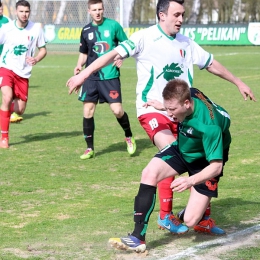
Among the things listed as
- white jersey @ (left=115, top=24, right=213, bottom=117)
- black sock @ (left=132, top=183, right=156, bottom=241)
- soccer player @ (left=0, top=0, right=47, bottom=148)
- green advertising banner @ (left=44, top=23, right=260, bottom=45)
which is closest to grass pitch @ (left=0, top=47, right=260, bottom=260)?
black sock @ (left=132, top=183, right=156, bottom=241)

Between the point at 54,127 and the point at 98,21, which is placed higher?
the point at 98,21

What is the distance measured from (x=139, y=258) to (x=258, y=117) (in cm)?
871

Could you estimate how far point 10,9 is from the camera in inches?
1284

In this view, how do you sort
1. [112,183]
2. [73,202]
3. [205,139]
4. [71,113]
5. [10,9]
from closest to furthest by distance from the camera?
1. [205,139]
2. [73,202]
3. [112,183]
4. [71,113]
5. [10,9]

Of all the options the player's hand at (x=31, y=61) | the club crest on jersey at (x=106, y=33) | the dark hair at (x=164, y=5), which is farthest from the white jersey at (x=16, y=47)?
the dark hair at (x=164, y=5)

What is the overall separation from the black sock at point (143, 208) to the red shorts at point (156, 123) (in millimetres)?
1171

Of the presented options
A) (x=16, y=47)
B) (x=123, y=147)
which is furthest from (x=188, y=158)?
(x=16, y=47)

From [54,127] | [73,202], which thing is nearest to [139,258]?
[73,202]

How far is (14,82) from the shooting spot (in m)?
11.4

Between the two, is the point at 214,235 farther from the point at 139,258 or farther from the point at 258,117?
the point at 258,117

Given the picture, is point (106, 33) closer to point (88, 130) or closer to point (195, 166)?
point (88, 130)

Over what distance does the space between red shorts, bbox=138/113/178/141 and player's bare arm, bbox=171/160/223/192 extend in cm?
135

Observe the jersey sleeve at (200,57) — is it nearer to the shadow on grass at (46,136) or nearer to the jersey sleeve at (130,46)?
the jersey sleeve at (130,46)

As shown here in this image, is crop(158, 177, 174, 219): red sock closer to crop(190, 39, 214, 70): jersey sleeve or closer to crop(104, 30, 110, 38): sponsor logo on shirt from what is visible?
crop(190, 39, 214, 70): jersey sleeve
